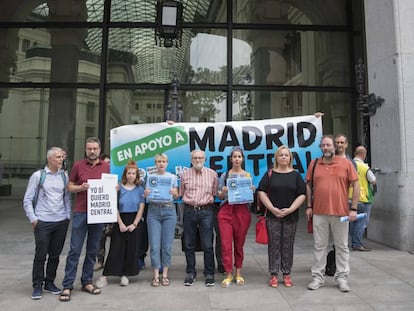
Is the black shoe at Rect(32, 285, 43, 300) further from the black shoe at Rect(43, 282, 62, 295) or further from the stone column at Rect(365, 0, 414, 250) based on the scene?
the stone column at Rect(365, 0, 414, 250)

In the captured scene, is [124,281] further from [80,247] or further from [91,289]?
[80,247]

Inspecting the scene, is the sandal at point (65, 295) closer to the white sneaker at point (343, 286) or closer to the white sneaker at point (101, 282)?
the white sneaker at point (101, 282)

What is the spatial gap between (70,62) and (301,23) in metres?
7.85

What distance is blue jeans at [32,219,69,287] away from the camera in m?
4.37

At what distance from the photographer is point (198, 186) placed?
492 cm

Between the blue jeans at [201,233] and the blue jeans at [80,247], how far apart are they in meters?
1.10

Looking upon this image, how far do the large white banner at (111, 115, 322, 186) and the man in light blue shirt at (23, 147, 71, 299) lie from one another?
109cm

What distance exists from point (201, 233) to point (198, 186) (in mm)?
621

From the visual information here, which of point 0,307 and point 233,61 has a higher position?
point 233,61

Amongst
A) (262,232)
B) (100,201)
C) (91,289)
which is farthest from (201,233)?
(91,289)

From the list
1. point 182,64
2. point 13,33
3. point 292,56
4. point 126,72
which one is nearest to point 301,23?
point 292,56

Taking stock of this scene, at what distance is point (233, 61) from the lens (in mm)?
12242

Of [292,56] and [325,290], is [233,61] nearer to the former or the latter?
[292,56]

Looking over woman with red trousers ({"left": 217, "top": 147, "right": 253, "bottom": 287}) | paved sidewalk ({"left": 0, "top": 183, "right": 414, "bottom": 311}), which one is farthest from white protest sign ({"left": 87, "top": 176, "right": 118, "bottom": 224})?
woman with red trousers ({"left": 217, "top": 147, "right": 253, "bottom": 287})
